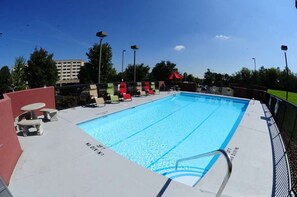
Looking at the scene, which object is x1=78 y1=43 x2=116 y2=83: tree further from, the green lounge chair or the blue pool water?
the blue pool water

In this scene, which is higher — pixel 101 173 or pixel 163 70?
pixel 163 70

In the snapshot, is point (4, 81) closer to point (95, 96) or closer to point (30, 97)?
point (95, 96)

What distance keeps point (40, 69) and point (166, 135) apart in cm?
1807

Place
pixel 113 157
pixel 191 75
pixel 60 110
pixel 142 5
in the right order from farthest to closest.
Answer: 1. pixel 191 75
2. pixel 142 5
3. pixel 60 110
4. pixel 113 157

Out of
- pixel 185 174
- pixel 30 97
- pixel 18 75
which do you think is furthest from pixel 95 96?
pixel 18 75

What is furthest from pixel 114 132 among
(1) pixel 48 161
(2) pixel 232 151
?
(2) pixel 232 151

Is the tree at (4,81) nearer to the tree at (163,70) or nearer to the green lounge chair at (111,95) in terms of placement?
the green lounge chair at (111,95)

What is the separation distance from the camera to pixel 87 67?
74.9 feet

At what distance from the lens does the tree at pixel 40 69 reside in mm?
19281

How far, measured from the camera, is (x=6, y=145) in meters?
3.32

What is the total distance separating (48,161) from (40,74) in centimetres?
1859

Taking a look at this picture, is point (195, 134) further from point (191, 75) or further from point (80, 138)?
point (191, 75)

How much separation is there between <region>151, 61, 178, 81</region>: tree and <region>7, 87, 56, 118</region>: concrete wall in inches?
1114

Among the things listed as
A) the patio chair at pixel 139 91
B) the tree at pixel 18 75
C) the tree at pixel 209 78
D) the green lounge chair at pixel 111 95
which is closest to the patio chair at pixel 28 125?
the green lounge chair at pixel 111 95
